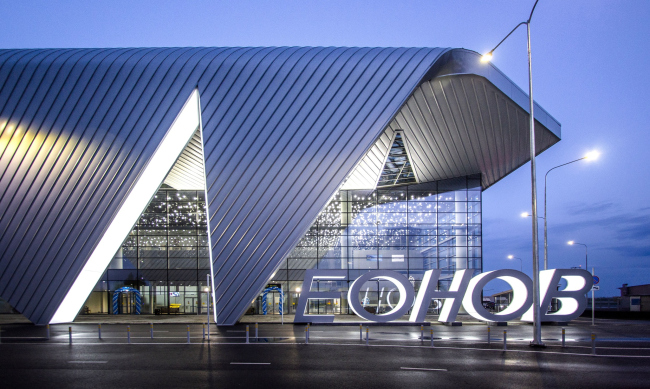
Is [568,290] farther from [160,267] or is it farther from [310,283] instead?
[160,267]

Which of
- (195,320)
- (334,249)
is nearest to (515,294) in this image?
(334,249)

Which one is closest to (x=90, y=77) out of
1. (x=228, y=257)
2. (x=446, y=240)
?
(x=228, y=257)

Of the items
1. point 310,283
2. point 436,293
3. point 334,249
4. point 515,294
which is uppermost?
point 334,249

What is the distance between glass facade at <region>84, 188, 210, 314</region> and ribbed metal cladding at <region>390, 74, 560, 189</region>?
17668 millimetres

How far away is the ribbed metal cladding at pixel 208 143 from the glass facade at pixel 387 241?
47.2 ft

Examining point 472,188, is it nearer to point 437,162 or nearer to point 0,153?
point 437,162

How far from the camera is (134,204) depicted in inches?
1070

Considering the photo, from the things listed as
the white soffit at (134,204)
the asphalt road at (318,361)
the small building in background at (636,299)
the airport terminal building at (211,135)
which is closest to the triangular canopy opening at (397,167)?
the airport terminal building at (211,135)

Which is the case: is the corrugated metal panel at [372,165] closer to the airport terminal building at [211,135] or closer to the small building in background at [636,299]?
the airport terminal building at [211,135]

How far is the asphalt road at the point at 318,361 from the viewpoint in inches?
453

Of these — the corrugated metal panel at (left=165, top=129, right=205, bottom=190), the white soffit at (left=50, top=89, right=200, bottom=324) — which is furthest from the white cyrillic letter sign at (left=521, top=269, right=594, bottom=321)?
the corrugated metal panel at (left=165, top=129, right=205, bottom=190)

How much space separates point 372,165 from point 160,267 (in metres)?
17.8

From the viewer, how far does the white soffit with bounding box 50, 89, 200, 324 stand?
84.4ft

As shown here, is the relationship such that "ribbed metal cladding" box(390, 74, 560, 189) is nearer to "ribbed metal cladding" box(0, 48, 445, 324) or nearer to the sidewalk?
"ribbed metal cladding" box(0, 48, 445, 324)
